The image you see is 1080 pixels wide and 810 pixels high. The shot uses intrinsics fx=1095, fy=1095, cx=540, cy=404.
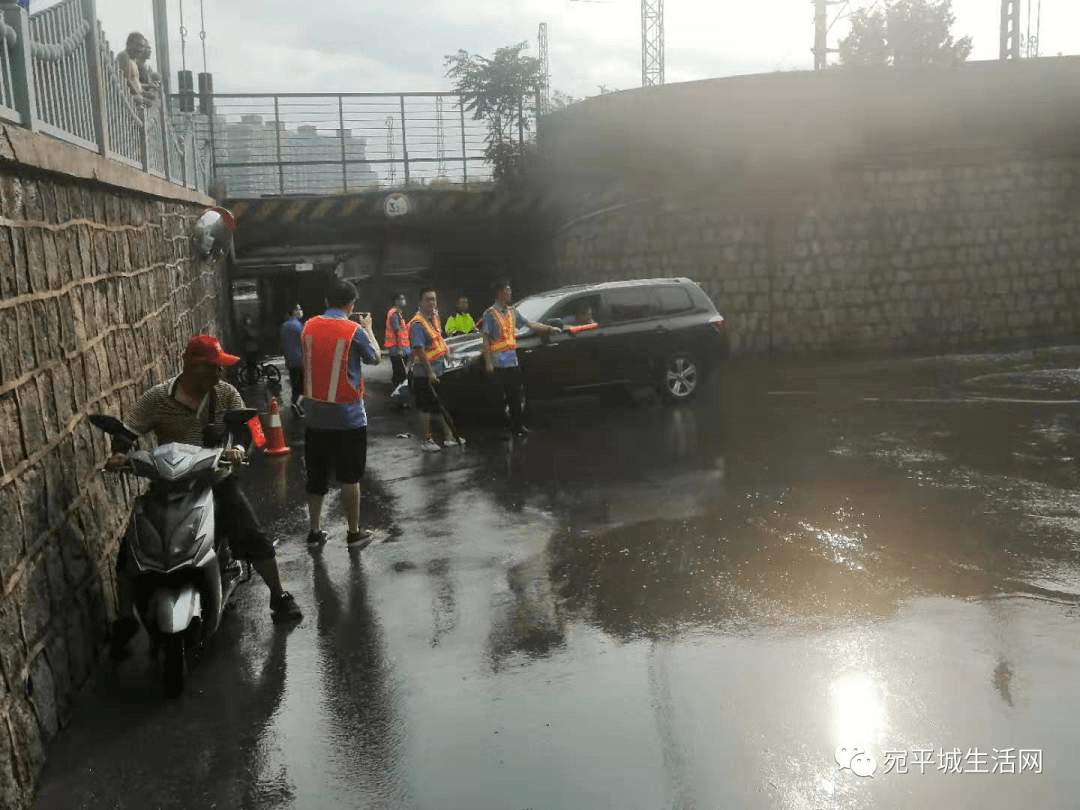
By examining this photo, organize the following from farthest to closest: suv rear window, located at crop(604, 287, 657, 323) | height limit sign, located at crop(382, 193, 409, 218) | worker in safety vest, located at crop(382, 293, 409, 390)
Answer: height limit sign, located at crop(382, 193, 409, 218) < worker in safety vest, located at crop(382, 293, 409, 390) < suv rear window, located at crop(604, 287, 657, 323)

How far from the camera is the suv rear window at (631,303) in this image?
1479cm

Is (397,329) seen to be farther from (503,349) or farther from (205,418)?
(205,418)

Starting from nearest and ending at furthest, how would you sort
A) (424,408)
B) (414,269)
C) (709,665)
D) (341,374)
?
(709,665) → (341,374) → (424,408) → (414,269)

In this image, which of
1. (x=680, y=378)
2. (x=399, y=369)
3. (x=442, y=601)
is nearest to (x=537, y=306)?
(x=680, y=378)

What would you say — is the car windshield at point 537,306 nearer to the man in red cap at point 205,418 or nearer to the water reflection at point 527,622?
the water reflection at point 527,622

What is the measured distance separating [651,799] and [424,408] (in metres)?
8.16

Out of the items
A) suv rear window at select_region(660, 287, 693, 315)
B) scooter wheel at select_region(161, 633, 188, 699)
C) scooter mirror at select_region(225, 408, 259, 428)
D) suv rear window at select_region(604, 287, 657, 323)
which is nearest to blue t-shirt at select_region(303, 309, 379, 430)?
scooter mirror at select_region(225, 408, 259, 428)

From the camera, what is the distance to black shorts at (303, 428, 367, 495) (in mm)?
7598

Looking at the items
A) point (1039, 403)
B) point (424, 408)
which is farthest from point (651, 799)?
point (1039, 403)

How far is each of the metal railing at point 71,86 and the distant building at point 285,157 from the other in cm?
1160

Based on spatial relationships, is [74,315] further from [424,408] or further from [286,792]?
[424,408]

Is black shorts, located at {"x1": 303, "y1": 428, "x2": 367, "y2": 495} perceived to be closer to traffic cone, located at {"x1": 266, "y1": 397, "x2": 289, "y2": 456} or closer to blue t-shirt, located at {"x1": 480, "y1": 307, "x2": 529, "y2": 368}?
traffic cone, located at {"x1": 266, "y1": 397, "x2": 289, "y2": 456}

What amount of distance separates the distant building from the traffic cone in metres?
11.5

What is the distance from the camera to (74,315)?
5727 mm
